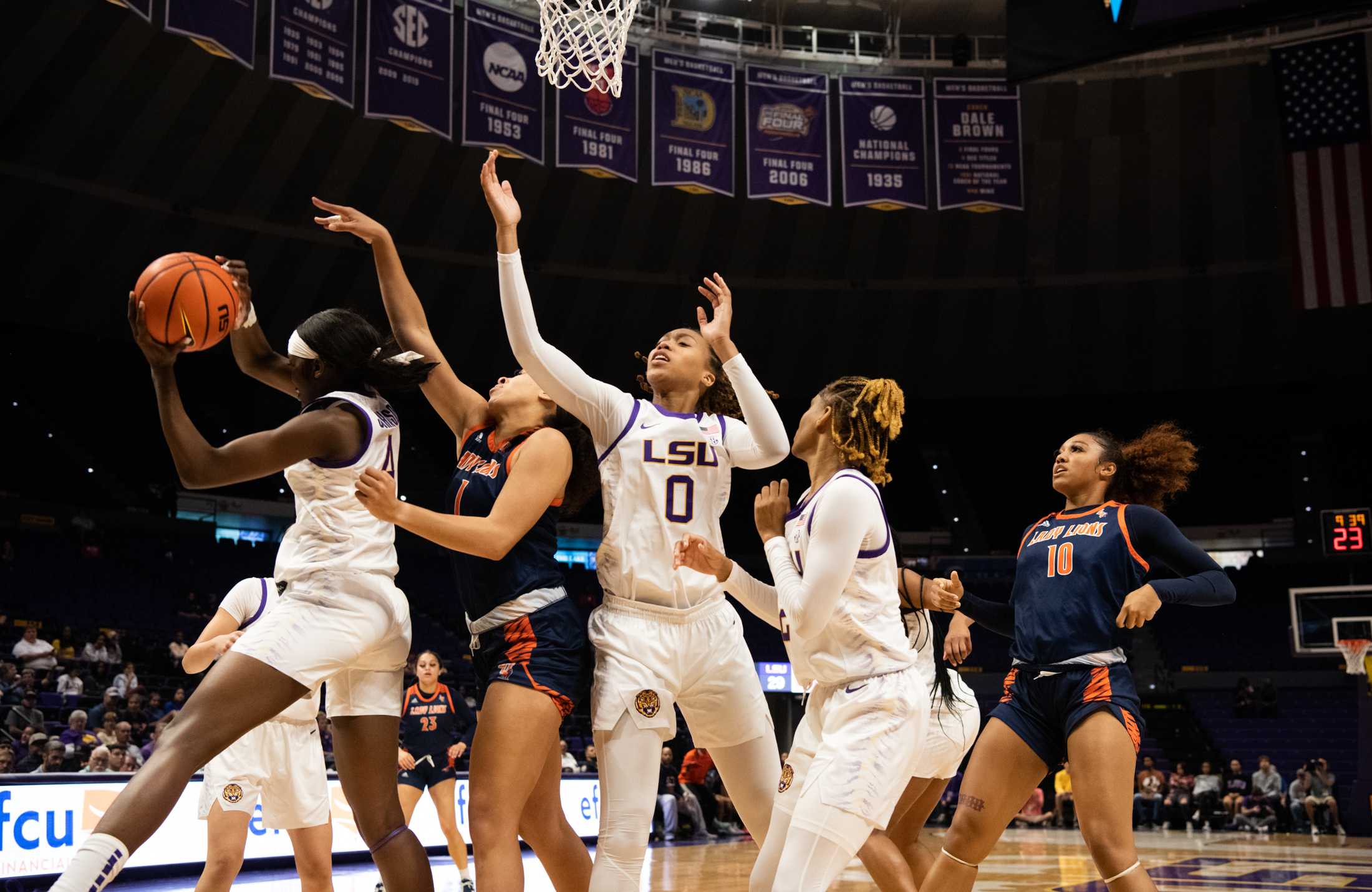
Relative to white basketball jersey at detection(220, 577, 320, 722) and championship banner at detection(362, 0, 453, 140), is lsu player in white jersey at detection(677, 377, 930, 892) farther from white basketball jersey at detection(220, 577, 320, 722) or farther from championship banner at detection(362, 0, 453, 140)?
championship banner at detection(362, 0, 453, 140)

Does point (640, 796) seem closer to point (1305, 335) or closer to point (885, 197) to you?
point (885, 197)

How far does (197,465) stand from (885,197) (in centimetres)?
1501

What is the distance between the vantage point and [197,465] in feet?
11.8

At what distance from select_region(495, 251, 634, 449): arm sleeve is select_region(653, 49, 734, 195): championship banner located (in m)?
12.6

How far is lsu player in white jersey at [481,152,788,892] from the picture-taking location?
13.3ft

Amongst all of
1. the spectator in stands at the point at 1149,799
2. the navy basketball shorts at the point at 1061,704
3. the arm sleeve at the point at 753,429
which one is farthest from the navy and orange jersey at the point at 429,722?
the spectator in stands at the point at 1149,799

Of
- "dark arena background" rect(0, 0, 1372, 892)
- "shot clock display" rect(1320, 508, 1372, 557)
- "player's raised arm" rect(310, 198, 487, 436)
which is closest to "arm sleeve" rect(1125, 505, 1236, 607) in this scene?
"player's raised arm" rect(310, 198, 487, 436)

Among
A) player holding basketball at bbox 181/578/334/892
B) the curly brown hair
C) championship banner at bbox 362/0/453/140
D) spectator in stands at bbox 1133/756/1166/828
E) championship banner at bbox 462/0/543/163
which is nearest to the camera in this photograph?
the curly brown hair

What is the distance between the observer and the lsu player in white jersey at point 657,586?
404cm

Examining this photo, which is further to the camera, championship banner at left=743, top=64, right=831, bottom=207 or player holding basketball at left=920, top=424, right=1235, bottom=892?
championship banner at left=743, top=64, right=831, bottom=207

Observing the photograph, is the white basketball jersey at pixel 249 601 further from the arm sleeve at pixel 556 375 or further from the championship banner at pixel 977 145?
the championship banner at pixel 977 145

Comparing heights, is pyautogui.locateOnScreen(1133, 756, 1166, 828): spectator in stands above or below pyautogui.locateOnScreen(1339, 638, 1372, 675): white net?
below

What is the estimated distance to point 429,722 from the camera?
30.7 ft

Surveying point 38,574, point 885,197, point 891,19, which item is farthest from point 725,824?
point 891,19
